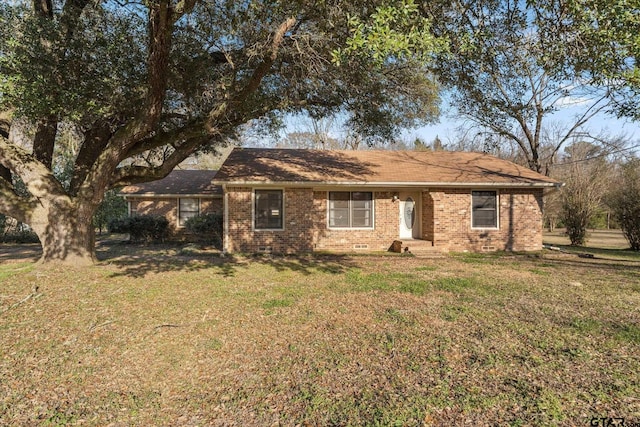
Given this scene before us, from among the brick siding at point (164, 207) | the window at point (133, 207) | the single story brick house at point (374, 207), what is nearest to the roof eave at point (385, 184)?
the single story brick house at point (374, 207)

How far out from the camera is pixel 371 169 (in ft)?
45.3

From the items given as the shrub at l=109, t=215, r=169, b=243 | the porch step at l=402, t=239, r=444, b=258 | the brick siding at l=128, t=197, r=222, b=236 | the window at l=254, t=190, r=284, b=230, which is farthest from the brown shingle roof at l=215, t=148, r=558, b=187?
the shrub at l=109, t=215, r=169, b=243

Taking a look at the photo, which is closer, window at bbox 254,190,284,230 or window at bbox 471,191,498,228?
window at bbox 254,190,284,230

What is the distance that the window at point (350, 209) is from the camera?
1309 centimetres

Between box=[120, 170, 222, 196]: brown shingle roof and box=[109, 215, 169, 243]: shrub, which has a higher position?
box=[120, 170, 222, 196]: brown shingle roof

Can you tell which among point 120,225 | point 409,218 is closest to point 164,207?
point 120,225

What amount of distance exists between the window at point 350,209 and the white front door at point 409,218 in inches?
53.1

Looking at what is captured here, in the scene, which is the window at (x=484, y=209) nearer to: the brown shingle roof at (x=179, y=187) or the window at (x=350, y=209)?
the window at (x=350, y=209)

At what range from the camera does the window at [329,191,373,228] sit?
13086 mm

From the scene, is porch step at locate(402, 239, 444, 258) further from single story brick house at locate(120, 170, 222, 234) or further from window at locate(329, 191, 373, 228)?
single story brick house at locate(120, 170, 222, 234)

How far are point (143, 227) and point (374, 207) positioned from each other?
9.95 m

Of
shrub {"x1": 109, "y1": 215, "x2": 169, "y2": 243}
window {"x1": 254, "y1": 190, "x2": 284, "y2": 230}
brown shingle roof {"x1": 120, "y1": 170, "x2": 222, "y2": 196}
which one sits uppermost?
brown shingle roof {"x1": 120, "y1": 170, "x2": 222, "y2": 196}

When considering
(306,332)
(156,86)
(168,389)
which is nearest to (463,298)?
(306,332)

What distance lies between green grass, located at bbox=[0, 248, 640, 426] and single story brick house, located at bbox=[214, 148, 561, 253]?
4.55m
